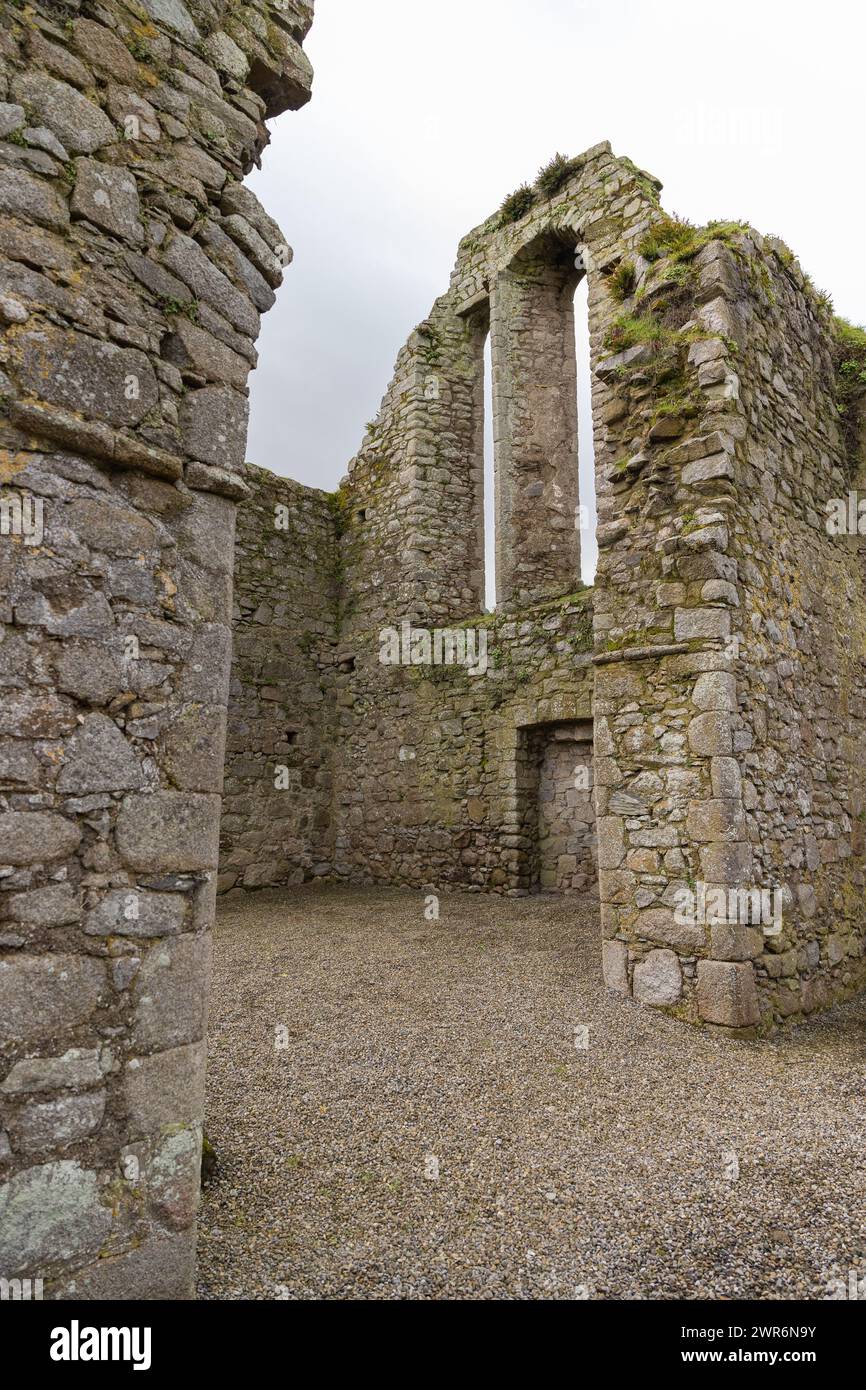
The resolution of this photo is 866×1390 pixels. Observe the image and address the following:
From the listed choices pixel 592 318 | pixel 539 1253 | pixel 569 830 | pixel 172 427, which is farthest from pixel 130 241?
pixel 569 830

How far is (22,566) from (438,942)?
581cm

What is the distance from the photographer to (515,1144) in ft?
11.5

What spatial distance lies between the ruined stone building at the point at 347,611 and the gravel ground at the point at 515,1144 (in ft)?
1.85

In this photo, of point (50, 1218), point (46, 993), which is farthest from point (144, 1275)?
point (46, 993)

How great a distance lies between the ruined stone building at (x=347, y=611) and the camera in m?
2.18

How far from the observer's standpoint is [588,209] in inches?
372

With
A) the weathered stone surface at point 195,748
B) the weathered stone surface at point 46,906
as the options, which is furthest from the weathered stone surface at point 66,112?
the weathered stone surface at point 46,906

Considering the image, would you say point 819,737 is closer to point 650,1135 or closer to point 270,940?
point 650,1135

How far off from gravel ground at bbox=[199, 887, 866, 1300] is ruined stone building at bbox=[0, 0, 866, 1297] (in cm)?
56

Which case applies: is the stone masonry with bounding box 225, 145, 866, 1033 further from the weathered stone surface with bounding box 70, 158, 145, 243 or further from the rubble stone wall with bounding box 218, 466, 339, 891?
the weathered stone surface with bounding box 70, 158, 145, 243

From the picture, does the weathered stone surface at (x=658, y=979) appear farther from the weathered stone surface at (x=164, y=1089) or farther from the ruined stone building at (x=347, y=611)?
the weathered stone surface at (x=164, y=1089)

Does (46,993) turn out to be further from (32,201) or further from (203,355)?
(32,201)

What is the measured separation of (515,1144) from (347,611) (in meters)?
9.17

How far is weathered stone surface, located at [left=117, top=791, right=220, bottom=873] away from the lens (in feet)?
7.50
